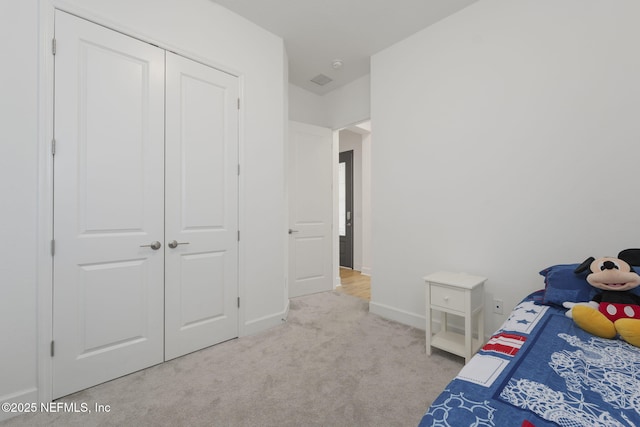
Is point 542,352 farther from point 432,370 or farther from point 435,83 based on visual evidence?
point 435,83

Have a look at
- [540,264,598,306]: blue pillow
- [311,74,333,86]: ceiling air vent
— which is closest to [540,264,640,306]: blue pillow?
[540,264,598,306]: blue pillow

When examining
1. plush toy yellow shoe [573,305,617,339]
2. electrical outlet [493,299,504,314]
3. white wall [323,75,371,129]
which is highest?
white wall [323,75,371,129]

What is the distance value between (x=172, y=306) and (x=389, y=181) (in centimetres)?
236

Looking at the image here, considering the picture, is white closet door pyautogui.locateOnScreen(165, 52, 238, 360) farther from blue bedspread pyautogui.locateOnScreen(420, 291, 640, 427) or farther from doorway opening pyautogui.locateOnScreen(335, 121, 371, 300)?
doorway opening pyautogui.locateOnScreen(335, 121, 371, 300)

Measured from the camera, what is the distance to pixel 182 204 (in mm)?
2193

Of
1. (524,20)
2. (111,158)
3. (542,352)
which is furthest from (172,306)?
(524,20)

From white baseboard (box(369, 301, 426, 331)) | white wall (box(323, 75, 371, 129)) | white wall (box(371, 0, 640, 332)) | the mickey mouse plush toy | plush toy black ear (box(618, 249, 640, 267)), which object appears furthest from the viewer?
white wall (box(323, 75, 371, 129))

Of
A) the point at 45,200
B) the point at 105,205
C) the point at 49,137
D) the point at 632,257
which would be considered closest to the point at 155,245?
the point at 105,205

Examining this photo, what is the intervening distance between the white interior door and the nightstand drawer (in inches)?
76.5

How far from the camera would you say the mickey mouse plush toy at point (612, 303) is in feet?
Answer: 3.79

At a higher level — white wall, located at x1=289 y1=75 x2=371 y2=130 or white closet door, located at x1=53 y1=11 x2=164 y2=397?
white wall, located at x1=289 y1=75 x2=371 y2=130

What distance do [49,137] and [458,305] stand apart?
9.73 feet

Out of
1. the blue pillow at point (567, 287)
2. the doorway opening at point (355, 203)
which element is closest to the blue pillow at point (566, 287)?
the blue pillow at point (567, 287)

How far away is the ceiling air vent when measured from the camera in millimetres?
3608
